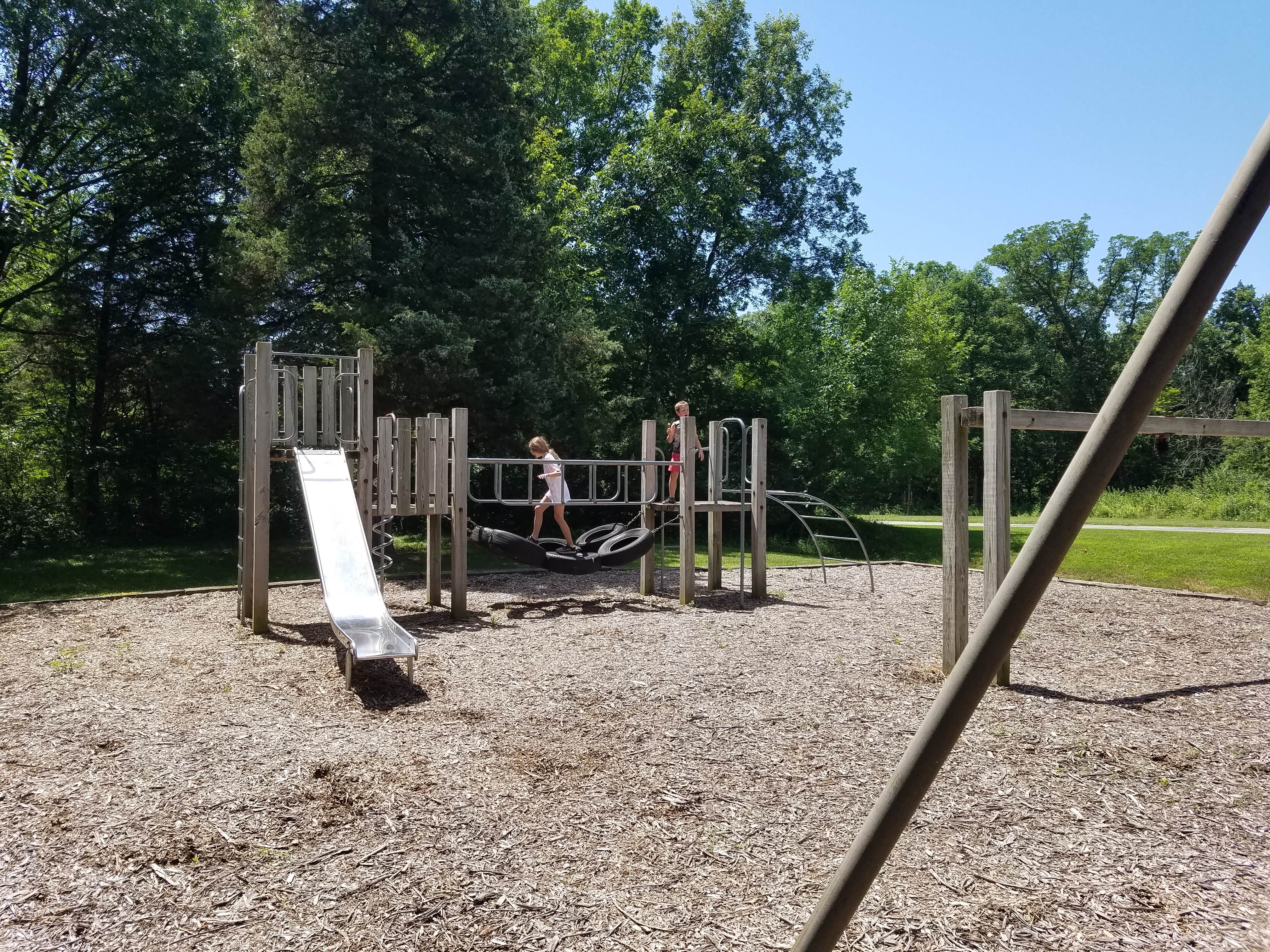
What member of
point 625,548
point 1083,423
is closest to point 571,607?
point 625,548

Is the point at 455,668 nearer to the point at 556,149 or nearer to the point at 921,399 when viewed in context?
the point at 556,149

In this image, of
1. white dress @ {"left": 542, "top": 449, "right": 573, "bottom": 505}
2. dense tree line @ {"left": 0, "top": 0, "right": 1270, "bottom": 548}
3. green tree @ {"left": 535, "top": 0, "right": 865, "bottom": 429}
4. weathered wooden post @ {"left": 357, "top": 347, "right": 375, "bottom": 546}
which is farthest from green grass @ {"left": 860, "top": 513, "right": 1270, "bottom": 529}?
weathered wooden post @ {"left": 357, "top": 347, "right": 375, "bottom": 546}

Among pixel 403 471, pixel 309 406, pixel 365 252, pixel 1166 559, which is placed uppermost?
pixel 365 252

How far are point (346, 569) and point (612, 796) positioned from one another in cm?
410

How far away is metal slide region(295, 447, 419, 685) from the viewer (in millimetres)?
6164

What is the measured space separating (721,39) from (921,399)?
50.9ft

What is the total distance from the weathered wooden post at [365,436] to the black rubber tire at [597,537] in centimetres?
242

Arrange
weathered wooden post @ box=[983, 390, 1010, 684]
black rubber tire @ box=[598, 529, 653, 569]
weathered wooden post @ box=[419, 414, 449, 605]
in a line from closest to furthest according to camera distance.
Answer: weathered wooden post @ box=[983, 390, 1010, 684]
weathered wooden post @ box=[419, 414, 449, 605]
black rubber tire @ box=[598, 529, 653, 569]

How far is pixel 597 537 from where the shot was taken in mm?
10641

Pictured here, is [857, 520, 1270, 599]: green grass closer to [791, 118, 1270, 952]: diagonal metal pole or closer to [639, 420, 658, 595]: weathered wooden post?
[639, 420, 658, 595]: weathered wooden post

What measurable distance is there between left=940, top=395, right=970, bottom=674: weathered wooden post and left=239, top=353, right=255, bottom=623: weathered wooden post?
611 centimetres

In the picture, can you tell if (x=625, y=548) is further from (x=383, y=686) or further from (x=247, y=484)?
(x=247, y=484)

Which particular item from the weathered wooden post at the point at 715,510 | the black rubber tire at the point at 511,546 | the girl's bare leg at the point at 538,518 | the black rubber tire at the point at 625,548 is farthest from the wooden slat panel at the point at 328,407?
the weathered wooden post at the point at 715,510

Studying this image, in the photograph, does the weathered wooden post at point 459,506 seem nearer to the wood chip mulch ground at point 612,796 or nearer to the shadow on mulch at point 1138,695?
the wood chip mulch ground at point 612,796
